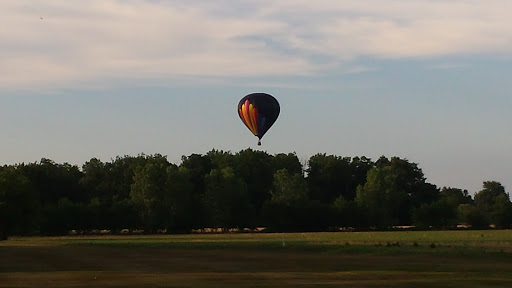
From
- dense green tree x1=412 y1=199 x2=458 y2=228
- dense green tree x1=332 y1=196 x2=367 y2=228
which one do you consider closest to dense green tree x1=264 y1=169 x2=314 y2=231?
dense green tree x1=332 y1=196 x2=367 y2=228

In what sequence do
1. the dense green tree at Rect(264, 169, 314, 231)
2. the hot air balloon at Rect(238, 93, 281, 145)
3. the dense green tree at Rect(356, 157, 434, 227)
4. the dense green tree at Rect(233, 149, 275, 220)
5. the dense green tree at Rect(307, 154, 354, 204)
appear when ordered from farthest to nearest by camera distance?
the dense green tree at Rect(307, 154, 354, 204) → the dense green tree at Rect(233, 149, 275, 220) → the dense green tree at Rect(356, 157, 434, 227) → the dense green tree at Rect(264, 169, 314, 231) → the hot air balloon at Rect(238, 93, 281, 145)

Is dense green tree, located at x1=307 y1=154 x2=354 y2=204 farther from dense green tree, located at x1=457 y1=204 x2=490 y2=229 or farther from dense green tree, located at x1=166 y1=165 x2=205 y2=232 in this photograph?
dense green tree, located at x1=166 y1=165 x2=205 y2=232

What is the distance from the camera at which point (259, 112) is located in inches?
3078

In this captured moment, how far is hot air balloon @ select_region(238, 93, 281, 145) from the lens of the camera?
257 feet

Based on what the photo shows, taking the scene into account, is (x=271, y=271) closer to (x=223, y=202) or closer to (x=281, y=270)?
(x=281, y=270)

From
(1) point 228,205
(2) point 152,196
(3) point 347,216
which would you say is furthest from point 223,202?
(3) point 347,216

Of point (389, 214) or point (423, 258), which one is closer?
point (423, 258)

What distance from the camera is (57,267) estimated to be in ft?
146

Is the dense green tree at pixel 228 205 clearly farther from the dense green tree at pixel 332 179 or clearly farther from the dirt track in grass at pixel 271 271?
the dirt track in grass at pixel 271 271

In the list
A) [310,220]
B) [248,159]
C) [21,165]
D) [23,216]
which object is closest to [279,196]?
[310,220]

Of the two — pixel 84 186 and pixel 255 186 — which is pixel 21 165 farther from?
pixel 255 186

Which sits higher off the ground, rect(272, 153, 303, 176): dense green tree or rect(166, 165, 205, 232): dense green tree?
rect(272, 153, 303, 176): dense green tree

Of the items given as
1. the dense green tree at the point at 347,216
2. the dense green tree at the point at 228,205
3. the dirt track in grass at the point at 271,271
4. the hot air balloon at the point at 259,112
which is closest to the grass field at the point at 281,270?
the dirt track in grass at the point at 271,271

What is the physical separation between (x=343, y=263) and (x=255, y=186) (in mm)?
124932
